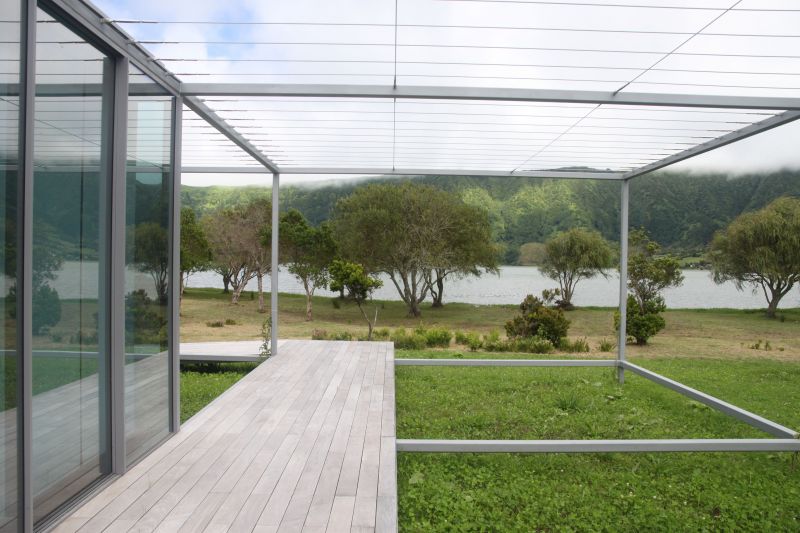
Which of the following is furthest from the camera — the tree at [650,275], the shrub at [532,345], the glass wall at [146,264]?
the tree at [650,275]

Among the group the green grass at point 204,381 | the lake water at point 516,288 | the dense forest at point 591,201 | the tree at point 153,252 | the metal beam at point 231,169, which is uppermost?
the dense forest at point 591,201

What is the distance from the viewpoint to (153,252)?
3389mm

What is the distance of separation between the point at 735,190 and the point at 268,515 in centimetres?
2021

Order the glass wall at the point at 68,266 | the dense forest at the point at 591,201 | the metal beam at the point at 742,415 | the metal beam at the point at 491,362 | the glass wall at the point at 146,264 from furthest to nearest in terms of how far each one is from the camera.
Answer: the dense forest at the point at 591,201, the metal beam at the point at 491,362, the metal beam at the point at 742,415, the glass wall at the point at 146,264, the glass wall at the point at 68,266

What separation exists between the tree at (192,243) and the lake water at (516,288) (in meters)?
1.98

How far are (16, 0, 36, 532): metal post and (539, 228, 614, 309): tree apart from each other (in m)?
17.2

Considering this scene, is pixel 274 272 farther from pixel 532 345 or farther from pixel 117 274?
pixel 532 345

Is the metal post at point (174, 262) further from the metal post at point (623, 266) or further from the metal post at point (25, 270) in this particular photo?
the metal post at point (623, 266)

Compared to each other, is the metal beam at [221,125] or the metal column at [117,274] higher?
the metal beam at [221,125]

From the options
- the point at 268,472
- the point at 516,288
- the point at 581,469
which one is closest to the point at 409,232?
the point at 516,288

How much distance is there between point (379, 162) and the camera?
679 cm

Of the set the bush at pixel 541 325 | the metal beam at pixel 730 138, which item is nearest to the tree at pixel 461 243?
the bush at pixel 541 325

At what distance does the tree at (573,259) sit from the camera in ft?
59.7

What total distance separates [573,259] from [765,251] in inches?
205
